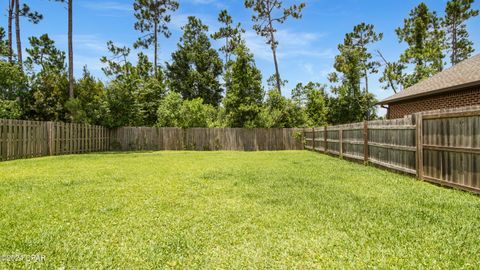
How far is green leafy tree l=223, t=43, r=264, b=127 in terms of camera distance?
1958cm

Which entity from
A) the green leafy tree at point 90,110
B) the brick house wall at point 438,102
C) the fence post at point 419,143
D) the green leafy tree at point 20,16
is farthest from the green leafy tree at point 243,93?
the fence post at point 419,143

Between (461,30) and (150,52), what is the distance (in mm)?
26738

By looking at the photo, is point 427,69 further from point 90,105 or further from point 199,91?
point 90,105

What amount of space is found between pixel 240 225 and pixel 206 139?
15.6m

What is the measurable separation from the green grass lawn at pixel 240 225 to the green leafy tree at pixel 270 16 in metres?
18.6

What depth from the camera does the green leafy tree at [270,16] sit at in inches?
897

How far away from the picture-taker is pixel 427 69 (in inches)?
912

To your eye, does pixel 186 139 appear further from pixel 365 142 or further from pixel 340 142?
pixel 365 142

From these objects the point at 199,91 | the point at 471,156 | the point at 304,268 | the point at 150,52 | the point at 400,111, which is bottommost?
the point at 304,268

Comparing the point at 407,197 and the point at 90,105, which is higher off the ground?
the point at 90,105

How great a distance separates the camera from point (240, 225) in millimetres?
3391

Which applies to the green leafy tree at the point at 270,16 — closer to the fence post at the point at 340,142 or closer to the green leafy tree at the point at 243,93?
the green leafy tree at the point at 243,93

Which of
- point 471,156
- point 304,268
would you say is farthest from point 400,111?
point 304,268

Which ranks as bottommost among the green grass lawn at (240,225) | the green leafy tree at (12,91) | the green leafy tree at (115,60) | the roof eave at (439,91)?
the green grass lawn at (240,225)
